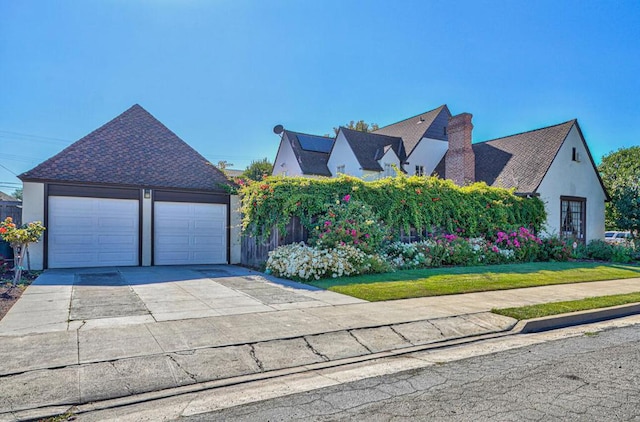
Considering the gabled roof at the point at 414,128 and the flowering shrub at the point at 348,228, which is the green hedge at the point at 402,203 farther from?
the gabled roof at the point at 414,128

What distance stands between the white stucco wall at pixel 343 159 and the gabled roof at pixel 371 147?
0.96ft

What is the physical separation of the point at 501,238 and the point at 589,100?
8.16 m

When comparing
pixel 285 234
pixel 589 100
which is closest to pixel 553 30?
pixel 589 100

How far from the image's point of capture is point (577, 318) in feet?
22.9

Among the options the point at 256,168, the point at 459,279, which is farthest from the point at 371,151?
the point at 459,279

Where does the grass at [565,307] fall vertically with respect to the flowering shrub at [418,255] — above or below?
below

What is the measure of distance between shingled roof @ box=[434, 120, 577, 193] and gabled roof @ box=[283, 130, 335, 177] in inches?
303

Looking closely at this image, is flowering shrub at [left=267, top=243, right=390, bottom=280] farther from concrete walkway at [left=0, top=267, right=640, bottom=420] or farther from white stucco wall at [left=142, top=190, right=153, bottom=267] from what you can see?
white stucco wall at [left=142, top=190, right=153, bottom=267]

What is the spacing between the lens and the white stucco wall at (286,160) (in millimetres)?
27656

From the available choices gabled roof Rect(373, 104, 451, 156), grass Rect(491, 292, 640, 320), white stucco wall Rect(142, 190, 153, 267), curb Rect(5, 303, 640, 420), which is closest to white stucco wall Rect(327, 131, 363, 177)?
A: gabled roof Rect(373, 104, 451, 156)

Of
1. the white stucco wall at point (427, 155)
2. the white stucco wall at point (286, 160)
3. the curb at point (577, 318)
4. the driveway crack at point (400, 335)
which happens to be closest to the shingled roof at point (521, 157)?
the white stucco wall at point (427, 155)

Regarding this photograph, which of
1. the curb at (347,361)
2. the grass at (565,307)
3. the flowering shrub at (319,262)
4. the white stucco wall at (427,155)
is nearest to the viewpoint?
the curb at (347,361)

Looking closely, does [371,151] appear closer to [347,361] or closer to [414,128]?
[414,128]

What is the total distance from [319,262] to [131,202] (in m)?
7.21
